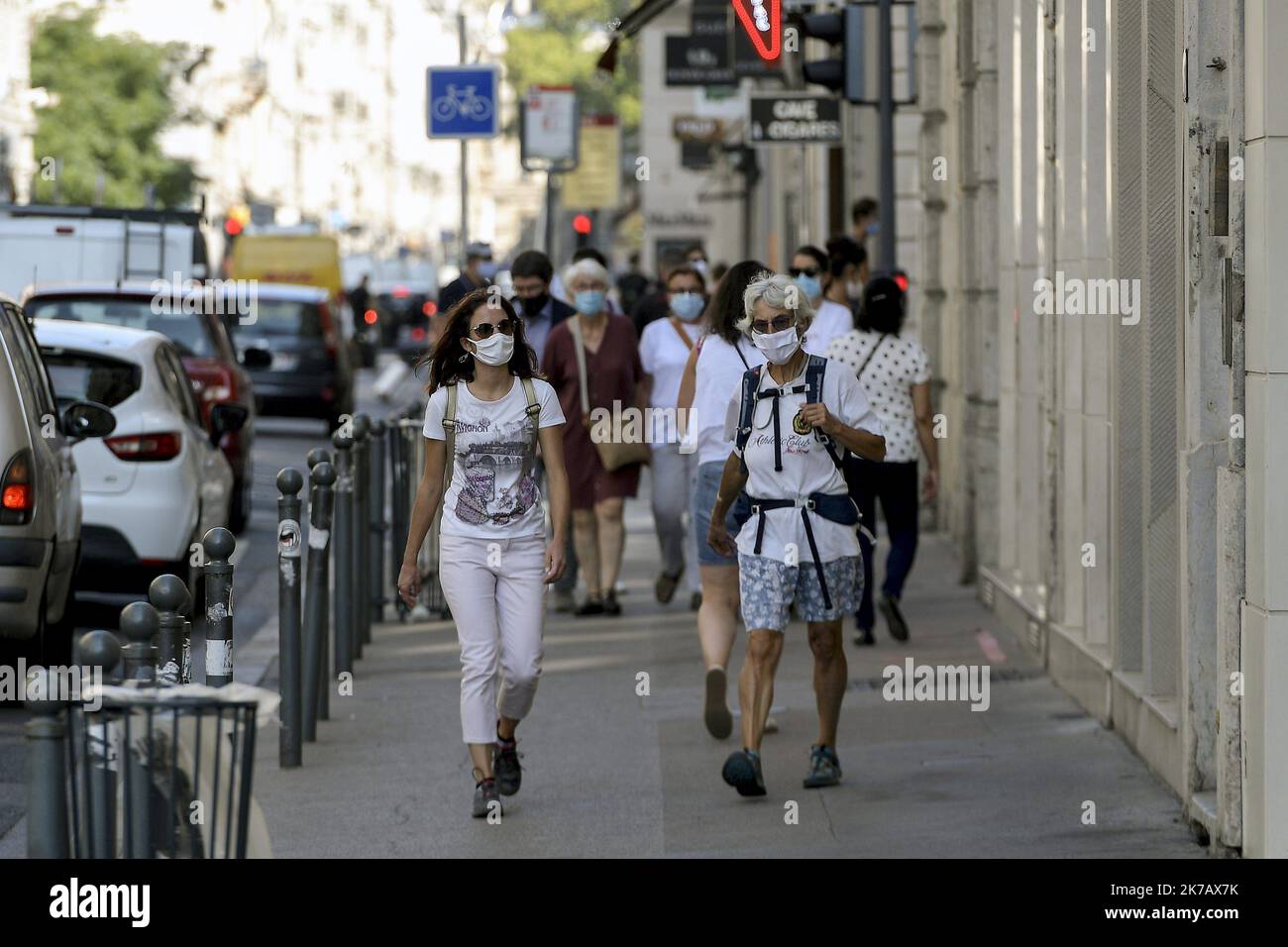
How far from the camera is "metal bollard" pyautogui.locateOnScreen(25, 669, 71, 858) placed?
448 centimetres

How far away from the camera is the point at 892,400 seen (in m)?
11.7

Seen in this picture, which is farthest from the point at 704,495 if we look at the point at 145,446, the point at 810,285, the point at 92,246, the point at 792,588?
the point at 92,246

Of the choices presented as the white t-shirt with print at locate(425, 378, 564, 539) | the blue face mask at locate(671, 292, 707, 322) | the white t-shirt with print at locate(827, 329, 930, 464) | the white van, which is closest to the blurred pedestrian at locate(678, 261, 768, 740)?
the white t-shirt with print at locate(425, 378, 564, 539)

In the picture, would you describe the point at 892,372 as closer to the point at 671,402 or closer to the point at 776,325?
the point at 671,402

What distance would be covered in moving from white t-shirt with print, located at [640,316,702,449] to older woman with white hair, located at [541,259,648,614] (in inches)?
4.1

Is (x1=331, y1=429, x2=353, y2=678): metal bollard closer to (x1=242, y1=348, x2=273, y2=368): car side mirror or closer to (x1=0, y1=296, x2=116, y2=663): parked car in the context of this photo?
(x1=0, y1=296, x2=116, y2=663): parked car

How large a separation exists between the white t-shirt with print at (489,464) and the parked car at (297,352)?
795 inches

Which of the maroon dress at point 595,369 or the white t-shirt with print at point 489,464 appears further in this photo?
the maroon dress at point 595,369

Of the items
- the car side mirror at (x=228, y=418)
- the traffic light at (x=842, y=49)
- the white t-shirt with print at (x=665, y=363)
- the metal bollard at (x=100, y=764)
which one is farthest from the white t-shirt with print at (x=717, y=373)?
the traffic light at (x=842, y=49)

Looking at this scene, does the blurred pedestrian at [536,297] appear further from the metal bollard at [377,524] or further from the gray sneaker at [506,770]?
the gray sneaker at [506,770]

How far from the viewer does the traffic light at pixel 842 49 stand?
14.2 m
